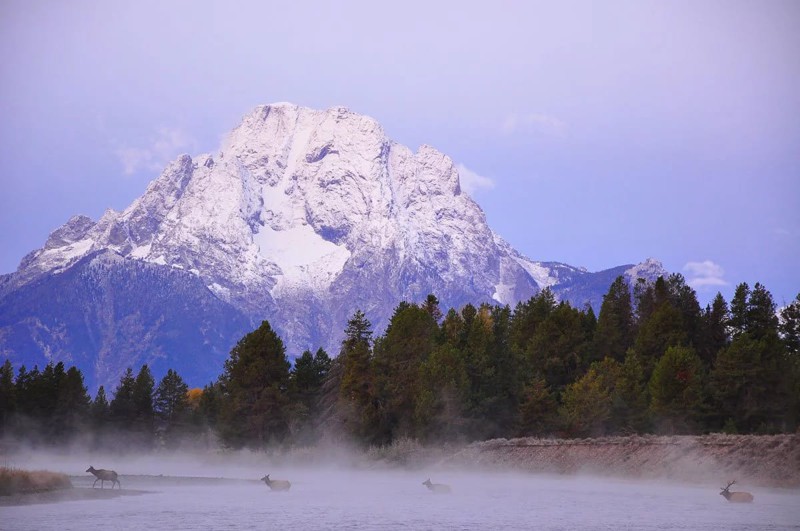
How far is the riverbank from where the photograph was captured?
59.2 metres

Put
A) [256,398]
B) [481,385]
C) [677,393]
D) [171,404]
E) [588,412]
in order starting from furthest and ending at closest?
[171,404]
[256,398]
[481,385]
[588,412]
[677,393]

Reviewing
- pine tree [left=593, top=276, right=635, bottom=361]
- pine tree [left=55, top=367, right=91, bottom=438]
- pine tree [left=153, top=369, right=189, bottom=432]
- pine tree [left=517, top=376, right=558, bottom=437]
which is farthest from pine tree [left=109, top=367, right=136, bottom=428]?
pine tree [left=593, top=276, right=635, bottom=361]

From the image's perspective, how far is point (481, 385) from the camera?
97.8 m

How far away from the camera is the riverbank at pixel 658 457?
194 ft

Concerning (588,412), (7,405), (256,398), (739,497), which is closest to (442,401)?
(588,412)

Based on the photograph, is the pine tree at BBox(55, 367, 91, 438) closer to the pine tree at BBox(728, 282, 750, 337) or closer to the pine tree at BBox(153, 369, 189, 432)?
the pine tree at BBox(153, 369, 189, 432)

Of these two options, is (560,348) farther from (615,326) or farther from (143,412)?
(143,412)

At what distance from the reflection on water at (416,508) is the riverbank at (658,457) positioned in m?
2.88

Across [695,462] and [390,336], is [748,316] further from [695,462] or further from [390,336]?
[695,462]

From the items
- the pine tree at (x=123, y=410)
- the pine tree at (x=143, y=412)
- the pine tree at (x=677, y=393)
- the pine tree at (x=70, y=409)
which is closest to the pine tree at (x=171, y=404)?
the pine tree at (x=143, y=412)

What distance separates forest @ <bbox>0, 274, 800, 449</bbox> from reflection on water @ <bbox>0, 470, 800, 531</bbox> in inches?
1134

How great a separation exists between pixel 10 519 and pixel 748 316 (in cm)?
9432

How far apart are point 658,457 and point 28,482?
4115 cm

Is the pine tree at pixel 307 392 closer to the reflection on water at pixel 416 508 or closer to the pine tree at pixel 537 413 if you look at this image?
the pine tree at pixel 537 413
